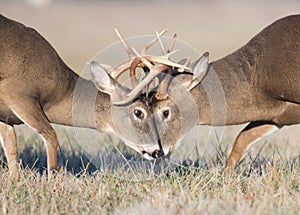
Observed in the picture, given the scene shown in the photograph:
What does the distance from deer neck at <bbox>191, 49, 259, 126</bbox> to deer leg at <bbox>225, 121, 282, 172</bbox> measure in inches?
16.8

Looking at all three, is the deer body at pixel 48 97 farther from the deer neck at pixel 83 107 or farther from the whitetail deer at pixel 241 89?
the whitetail deer at pixel 241 89

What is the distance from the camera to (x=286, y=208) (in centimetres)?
553

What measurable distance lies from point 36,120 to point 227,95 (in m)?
1.78

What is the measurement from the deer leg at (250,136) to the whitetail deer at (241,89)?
0.19 metres

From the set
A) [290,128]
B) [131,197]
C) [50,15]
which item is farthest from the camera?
[50,15]

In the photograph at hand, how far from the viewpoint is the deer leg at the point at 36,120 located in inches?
277

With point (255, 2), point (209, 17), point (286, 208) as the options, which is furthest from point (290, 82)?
point (255, 2)

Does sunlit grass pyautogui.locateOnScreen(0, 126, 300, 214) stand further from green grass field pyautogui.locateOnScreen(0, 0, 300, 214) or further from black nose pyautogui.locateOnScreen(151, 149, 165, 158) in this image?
black nose pyautogui.locateOnScreen(151, 149, 165, 158)

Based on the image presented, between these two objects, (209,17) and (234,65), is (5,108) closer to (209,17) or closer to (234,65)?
(234,65)

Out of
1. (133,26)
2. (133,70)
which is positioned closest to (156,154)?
(133,70)

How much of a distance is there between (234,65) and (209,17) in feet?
99.3

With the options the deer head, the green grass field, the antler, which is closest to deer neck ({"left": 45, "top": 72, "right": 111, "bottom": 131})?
the deer head

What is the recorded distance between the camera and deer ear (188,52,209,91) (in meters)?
7.44

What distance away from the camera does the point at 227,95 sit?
764 cm
